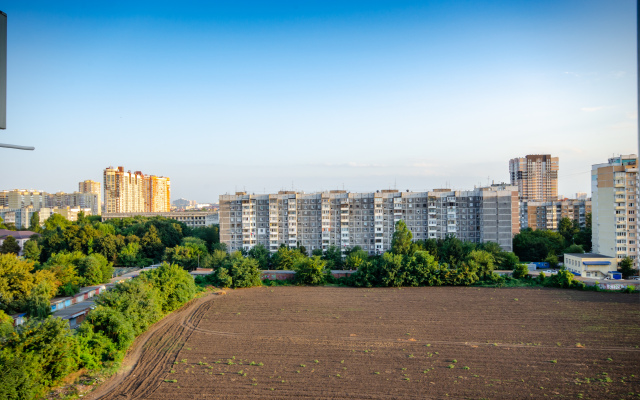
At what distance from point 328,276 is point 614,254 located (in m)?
12.1

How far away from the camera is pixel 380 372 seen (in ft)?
25.1

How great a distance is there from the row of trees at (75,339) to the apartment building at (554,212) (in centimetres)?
2544

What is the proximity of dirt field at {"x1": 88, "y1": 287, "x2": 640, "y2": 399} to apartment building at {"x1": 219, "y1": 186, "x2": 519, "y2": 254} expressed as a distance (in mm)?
6765

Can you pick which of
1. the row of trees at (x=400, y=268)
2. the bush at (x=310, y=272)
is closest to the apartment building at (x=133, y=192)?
the row of trees at (x=400, y=268)

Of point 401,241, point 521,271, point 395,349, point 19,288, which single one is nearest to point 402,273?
point 401,241

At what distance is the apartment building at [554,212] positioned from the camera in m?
27.5

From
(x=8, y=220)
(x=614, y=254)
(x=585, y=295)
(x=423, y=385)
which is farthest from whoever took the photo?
(x=8, y=220)

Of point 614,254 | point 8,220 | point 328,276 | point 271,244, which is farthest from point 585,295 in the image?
point 8,220

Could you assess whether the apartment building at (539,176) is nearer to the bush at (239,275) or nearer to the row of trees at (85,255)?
the row of trees at (85,255)

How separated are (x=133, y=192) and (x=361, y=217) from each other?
1376 inches

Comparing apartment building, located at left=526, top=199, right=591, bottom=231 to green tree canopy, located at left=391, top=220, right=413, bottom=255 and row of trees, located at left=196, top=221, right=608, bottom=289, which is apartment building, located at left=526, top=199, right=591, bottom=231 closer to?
row of trees, located at left=196, top=221, right=608, bottom=289

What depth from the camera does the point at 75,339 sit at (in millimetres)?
7961

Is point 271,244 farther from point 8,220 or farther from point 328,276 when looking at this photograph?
point 8,220

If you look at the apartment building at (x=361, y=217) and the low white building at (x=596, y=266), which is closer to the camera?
the low white building at (x=596, y=266)
